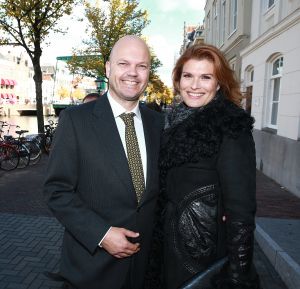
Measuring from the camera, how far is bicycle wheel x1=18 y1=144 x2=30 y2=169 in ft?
32.1

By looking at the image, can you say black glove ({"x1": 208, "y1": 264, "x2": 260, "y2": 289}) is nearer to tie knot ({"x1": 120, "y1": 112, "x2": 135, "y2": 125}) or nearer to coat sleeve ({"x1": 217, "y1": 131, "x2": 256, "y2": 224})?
coat sleeve ({"x1": 217, "y1": 131, "x2": 256, "y2": 224})

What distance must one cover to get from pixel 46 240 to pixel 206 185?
362cm

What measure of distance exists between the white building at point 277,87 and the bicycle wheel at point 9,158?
776 centimetres

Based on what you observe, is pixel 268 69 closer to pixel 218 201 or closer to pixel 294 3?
pixel 294 3

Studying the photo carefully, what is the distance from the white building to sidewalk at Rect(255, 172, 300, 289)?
591mm

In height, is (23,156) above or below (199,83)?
below

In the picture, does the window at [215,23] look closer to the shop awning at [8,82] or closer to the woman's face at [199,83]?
the woman's face at [199,83]

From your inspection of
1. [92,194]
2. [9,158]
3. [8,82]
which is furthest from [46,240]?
[8,82]

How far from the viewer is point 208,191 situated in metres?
1.83

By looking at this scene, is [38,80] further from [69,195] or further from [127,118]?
[69,195]

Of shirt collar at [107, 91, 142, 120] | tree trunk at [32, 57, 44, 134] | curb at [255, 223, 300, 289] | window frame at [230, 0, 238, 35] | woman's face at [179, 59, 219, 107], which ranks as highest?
window frame at [230, 0, 238, 35]

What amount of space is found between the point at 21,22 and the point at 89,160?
438 inches

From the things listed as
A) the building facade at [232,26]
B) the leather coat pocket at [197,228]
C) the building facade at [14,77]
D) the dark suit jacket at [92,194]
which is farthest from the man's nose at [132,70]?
the building facade at [14,77]

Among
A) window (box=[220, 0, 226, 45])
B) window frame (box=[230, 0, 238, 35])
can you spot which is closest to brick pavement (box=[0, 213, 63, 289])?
window frame (box=[230, 0, 238, 35])
